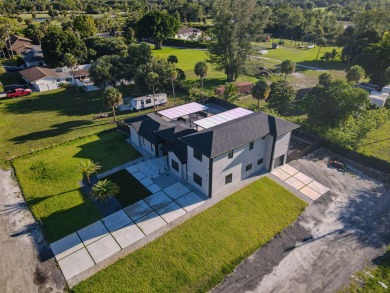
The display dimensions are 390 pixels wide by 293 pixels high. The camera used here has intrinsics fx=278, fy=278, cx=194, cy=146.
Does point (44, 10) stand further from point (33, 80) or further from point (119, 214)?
point (119, 214)

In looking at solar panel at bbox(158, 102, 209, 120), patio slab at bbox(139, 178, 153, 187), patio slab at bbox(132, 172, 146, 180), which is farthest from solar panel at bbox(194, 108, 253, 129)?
patio slab at bbox(132, 172, 146, 180)

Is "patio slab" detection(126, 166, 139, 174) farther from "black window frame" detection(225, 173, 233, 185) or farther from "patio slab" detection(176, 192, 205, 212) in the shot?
"black window frame" detection(225, 173, 233, 185)

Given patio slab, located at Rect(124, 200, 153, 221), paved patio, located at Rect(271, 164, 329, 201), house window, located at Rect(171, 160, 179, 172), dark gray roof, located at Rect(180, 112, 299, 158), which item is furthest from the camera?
house window, located at Rect(171, 160, 179, 172)

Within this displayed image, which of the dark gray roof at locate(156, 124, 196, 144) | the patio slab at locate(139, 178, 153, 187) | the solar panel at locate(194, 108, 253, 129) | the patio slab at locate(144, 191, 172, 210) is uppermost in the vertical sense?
the solar panel at locate(194, 108, 253, 129)

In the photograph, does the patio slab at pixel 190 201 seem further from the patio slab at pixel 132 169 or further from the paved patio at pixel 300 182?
the paved patio at pixel 300 182

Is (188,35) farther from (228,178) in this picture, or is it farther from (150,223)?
(150,223)

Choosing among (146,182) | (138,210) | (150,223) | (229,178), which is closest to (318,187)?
(229,178)

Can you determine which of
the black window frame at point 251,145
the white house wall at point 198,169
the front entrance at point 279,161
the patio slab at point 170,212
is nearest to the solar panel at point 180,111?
the white house wall at point 198,169
